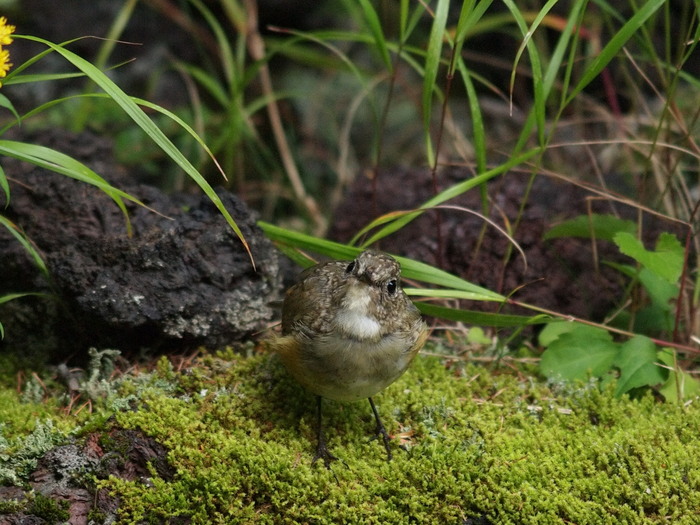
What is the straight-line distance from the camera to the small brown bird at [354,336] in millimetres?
2932

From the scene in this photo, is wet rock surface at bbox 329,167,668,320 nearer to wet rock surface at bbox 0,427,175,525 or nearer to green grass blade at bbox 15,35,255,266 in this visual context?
green grass blade at bbox 15,35,255,266

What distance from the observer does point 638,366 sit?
354 centimetres

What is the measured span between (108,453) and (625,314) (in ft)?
9.57

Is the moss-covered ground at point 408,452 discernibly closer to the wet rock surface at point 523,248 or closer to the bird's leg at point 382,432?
the bird's leg at point 382,432

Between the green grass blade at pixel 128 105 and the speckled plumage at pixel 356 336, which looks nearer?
the green grass blade at pixel 128 105

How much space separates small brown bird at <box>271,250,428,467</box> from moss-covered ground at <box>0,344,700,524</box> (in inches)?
8.9

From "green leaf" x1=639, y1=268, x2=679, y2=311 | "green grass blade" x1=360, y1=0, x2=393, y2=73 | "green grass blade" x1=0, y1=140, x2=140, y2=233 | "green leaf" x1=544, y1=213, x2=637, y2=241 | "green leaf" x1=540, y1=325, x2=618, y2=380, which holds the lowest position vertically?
"green leaf" x1=540, y1=325, x2=618, y2=380

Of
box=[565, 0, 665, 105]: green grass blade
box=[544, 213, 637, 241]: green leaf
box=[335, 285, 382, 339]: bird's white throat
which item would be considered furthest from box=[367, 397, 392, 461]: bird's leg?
box=[565, 0, 665, 105]: green grass blade

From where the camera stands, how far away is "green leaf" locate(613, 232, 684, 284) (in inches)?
133

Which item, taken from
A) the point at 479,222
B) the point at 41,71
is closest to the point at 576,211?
the point at 479,222

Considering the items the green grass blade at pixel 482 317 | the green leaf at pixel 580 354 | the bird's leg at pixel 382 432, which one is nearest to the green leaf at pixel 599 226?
the green leaf at pixel 580 354

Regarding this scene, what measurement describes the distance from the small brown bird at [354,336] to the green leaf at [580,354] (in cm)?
92

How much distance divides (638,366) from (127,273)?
2.52m

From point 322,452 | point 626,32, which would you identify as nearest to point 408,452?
point 322,452
